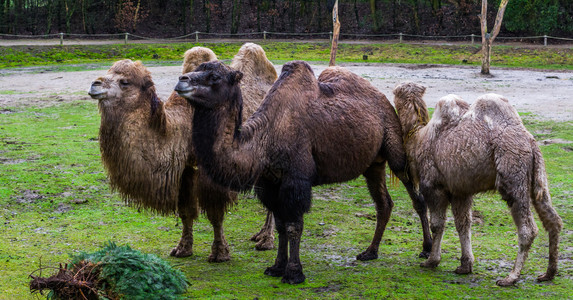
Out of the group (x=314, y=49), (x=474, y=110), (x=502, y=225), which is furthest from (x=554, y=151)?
(x=314, y=49)

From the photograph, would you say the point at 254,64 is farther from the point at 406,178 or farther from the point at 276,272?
the point at 276,272

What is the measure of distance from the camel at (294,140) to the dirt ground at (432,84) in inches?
389

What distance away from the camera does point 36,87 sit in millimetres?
22203

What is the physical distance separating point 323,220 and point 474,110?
9.59ft

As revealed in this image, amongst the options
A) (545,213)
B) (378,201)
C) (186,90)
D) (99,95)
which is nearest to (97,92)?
(99,95)

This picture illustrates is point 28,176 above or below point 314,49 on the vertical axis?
below

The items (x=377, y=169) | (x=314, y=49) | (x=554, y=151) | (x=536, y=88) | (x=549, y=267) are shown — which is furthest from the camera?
(x=314, y=49)

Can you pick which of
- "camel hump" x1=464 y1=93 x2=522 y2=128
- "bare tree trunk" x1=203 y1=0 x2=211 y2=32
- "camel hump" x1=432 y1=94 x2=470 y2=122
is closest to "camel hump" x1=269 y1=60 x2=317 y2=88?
"camel hump" x1=432 y1=94 x2=470 y2=122

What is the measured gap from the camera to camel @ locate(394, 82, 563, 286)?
6.11 m

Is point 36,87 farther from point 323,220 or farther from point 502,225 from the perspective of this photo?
point 502,225

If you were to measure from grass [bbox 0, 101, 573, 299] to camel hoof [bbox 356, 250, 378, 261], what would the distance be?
10cm

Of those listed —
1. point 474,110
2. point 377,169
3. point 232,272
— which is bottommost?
point 232,272

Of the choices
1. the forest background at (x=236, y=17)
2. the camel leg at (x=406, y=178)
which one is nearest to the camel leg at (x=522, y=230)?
the camel leg at (x=406, y=178)

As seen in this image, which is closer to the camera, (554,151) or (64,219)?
(64,219)
